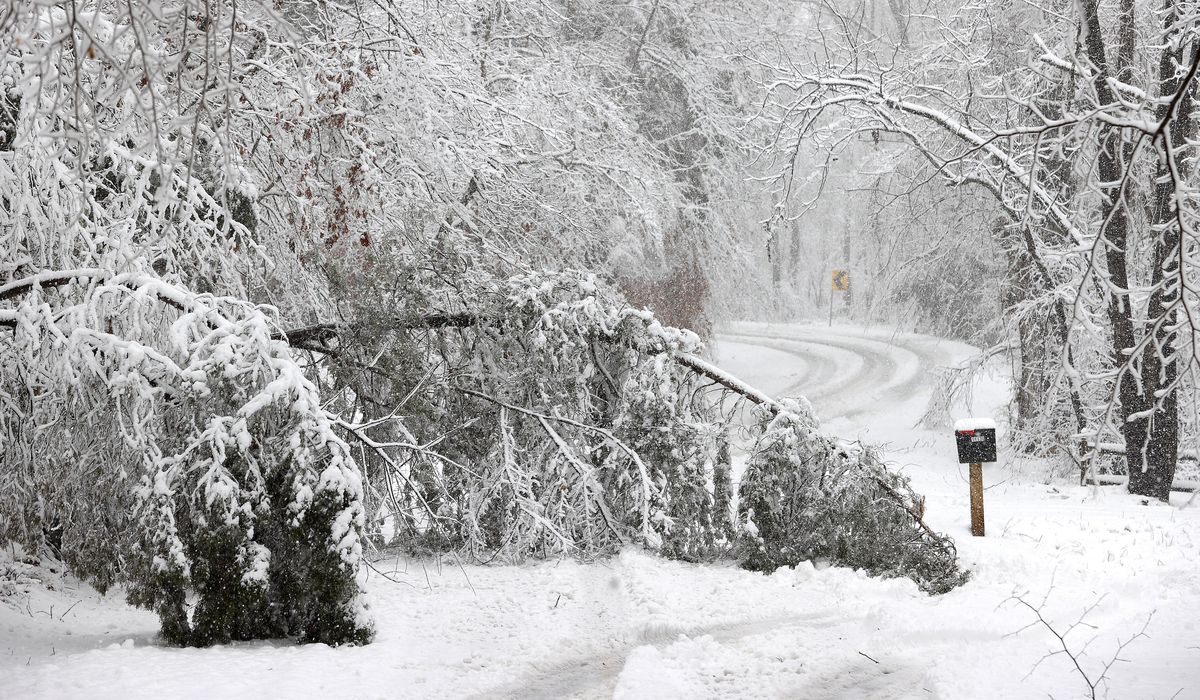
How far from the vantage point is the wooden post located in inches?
320

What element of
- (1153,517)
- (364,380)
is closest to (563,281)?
(364,380)

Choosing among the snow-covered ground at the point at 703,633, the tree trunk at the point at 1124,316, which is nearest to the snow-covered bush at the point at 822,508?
the snow-covered ground at the point at 703,633

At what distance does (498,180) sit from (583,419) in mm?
3583

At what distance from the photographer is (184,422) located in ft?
18.4

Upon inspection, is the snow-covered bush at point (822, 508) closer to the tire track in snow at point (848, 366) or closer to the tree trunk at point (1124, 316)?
the tree trunk at point (1124, 316)

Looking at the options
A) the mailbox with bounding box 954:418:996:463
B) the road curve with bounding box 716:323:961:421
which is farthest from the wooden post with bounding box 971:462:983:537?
the road curve with bounding box 716:323:961:421

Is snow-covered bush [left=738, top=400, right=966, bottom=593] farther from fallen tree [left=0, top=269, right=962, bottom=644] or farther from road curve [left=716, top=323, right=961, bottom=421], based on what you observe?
road curve [left=716, top=323, right=961, bottom=421]

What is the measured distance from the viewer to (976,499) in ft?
26.9

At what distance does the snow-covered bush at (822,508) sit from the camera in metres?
7.38

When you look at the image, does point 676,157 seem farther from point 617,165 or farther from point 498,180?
point 498,180

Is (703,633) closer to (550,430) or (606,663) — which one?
(606,663)

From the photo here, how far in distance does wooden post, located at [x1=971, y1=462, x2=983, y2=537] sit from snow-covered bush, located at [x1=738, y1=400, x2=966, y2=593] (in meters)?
0.62

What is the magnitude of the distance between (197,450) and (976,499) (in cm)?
608

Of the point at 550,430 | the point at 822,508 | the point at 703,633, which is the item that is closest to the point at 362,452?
the point at 550,430
